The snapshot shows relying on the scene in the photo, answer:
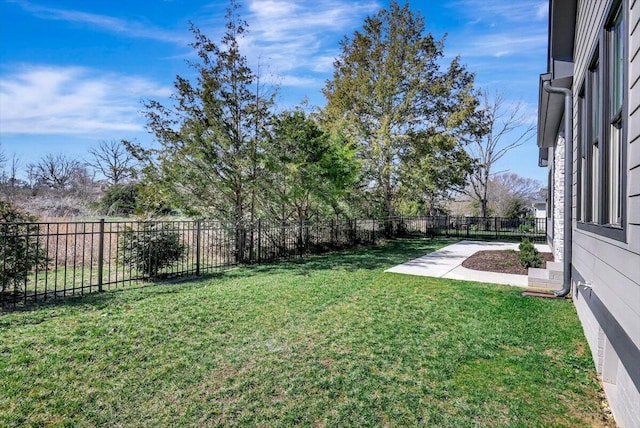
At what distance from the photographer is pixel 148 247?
6699 mm

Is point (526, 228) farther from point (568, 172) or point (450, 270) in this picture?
point (568, 172)

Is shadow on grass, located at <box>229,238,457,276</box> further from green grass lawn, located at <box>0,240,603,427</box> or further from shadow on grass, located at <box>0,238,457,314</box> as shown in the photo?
green grass lawn, located at <box>0,240,603,427</box>

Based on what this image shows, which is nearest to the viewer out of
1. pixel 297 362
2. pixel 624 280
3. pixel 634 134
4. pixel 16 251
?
pixel 634 134

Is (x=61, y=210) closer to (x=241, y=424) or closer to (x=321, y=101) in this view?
(x=321, y=101)

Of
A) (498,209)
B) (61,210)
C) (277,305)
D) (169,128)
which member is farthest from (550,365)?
(498,209)

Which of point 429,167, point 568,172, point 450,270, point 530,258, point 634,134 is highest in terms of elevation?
point 429,167

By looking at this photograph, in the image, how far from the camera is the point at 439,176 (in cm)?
1792

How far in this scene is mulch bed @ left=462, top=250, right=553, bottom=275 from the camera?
25.6 ft

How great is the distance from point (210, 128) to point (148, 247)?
364cm

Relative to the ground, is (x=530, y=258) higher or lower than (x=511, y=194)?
lower

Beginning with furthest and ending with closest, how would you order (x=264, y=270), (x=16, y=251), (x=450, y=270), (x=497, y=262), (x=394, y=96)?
(x=394, y=96) → (x=497, y=262) → (x=264, y=270) → (x=450, y=270) → (x=16, y=251)

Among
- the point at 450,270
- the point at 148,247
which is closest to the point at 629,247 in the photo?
the point at 450,270

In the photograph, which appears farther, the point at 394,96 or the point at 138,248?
the point at 394,96

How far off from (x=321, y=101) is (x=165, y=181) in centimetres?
1260
